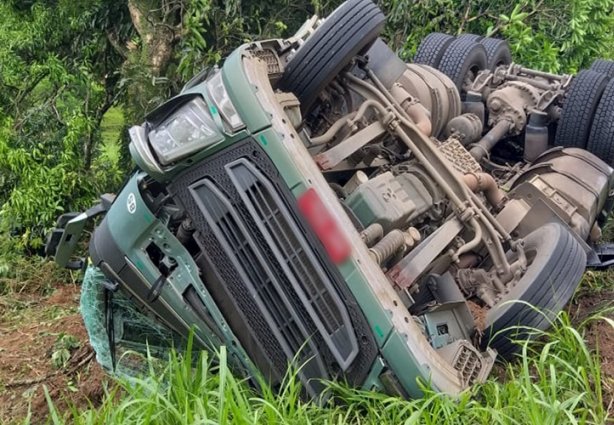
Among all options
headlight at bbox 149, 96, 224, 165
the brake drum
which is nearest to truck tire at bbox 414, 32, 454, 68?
the brake drum

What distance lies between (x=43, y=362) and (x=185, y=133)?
6.10ft

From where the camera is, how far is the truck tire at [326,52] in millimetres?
3219

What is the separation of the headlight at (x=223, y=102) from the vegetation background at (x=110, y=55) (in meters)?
2.69

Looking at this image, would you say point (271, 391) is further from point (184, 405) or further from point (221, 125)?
point (221, 125)

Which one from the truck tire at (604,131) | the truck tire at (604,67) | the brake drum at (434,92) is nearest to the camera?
the brake drum at (434,92)

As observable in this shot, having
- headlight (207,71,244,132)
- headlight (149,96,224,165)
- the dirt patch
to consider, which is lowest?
the dirt patch

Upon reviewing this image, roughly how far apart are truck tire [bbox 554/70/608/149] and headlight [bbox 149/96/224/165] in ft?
8.73

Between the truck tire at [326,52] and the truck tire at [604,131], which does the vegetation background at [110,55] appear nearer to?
the truck tire at [604,131]

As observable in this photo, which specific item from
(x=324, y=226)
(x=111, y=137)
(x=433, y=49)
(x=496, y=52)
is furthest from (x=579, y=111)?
(x=111, y=137)

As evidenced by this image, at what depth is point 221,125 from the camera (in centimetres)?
273

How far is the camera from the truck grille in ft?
8.19

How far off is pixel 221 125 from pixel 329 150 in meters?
0.58

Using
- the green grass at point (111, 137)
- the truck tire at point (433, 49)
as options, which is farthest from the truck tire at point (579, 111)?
the green grass at point (111, 137)

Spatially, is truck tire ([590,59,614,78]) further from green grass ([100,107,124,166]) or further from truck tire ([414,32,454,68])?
green grass ([100,107,124,166])
